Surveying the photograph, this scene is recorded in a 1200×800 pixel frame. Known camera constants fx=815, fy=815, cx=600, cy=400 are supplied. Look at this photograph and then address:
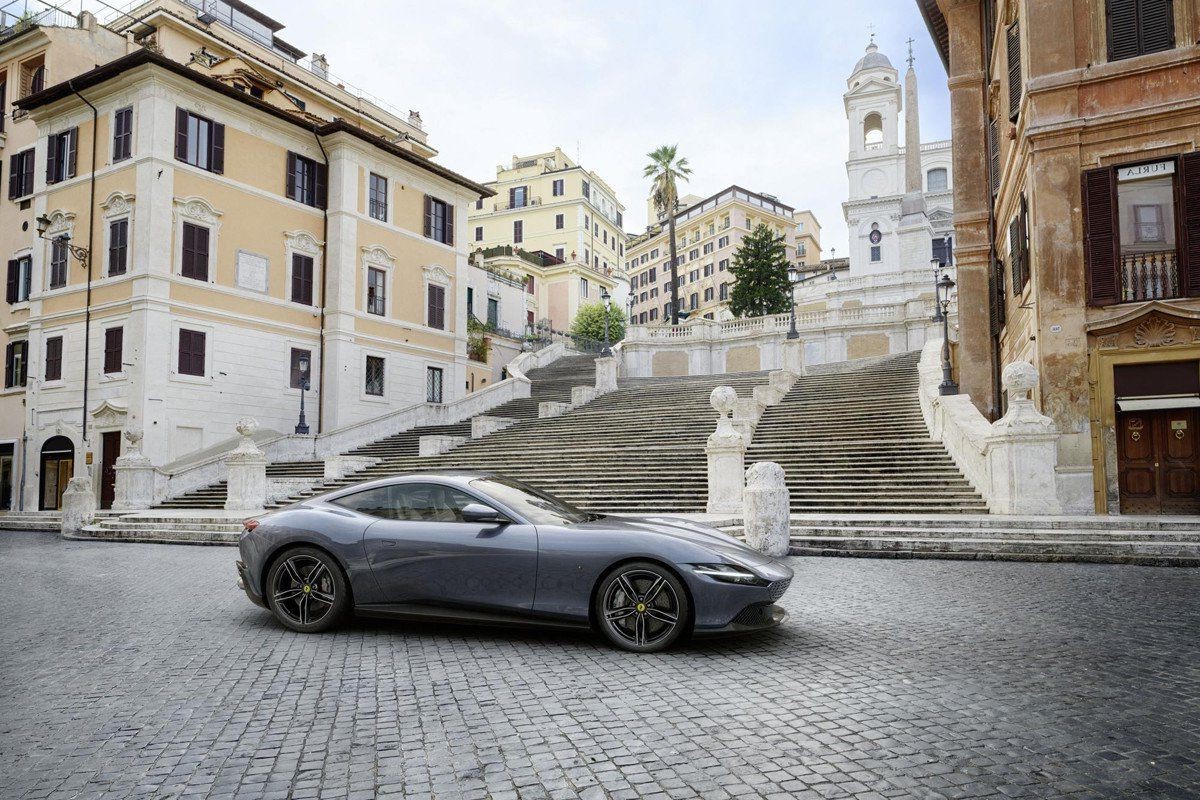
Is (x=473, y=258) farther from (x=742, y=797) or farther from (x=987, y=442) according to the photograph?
(x=742, y=797)

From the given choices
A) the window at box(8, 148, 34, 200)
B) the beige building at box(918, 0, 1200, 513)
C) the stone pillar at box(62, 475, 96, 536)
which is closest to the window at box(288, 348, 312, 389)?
the stone pillar at box(62, 475, 96, 536)

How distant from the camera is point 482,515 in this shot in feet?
19.7

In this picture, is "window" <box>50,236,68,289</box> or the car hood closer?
the car hood

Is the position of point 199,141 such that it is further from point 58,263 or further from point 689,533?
point 689,533

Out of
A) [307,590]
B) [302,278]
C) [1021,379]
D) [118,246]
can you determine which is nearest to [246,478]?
[118,246]

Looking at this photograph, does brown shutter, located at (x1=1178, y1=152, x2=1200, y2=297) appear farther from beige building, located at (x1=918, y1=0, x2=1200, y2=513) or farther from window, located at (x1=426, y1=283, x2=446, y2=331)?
window, located at (x1=426, y1=283, x2=446, y2=331)

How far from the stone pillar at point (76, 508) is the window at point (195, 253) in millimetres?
9035

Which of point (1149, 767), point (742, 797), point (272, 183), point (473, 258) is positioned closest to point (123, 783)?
point (742, 797)

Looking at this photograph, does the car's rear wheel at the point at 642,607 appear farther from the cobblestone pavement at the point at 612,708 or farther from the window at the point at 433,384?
the window at the point at 433,384

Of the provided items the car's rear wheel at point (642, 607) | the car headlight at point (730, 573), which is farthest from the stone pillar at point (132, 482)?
the car headlight at point (730, 573)

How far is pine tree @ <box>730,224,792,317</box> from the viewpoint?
5619 centimetres

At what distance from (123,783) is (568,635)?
3.30 metres

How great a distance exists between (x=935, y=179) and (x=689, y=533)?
76.0 m

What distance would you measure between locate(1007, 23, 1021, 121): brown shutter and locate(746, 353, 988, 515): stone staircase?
733cm
